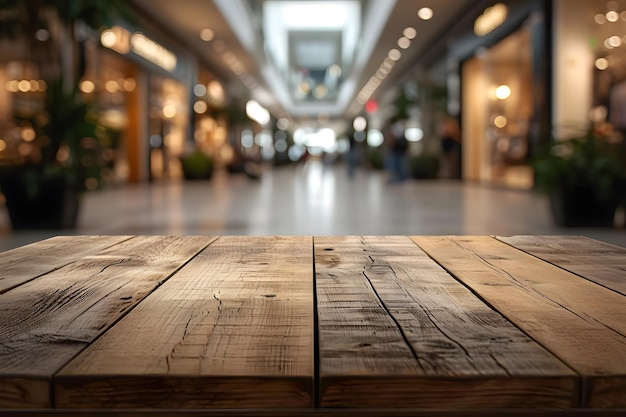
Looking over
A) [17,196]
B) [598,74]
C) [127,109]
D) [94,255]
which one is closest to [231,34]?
[127,109]

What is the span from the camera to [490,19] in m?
15.1

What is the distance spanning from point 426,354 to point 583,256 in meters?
0.94

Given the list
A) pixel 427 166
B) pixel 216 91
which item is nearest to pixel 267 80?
pixel 216 91

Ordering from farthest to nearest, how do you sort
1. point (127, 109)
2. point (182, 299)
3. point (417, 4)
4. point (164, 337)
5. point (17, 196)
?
point (127, 109), point (417, 4), point (17, 196), point (182, 299), point (164, 337)

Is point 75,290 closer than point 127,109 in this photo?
Yes

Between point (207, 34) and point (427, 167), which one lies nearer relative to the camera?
point (207, 34)

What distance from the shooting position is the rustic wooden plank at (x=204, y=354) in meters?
0.82

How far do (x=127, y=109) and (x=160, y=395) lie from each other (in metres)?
17.7

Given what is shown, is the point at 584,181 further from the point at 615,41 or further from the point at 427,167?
the point at 427,167

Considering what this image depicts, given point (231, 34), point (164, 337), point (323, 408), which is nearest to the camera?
point (323, 408)

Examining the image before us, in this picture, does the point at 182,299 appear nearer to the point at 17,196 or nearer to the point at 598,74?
the point at 17,196

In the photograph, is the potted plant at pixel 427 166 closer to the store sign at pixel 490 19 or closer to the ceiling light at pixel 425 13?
the ceiling light at pixel 425 13

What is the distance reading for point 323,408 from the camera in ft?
2.68

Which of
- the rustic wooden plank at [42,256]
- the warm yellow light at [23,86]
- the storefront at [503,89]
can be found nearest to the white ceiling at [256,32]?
the storefront at [503,89]
